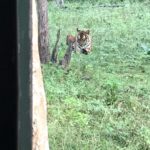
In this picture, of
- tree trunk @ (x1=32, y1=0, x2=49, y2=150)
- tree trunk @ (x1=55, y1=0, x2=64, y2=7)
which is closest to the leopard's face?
tree trunk @ (x1=55, y1=0, x2=64, y2=7)

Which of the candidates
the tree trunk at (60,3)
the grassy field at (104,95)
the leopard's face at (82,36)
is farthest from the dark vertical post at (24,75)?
the tree trunk at (60,3)

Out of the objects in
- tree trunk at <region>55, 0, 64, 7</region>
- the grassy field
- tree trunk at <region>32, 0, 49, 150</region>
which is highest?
tree trunk at <region>55, 0, 64, 7</region>

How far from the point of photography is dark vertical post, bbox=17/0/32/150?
0.68m

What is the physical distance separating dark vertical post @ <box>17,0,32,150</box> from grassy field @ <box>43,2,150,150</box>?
14.5 feet

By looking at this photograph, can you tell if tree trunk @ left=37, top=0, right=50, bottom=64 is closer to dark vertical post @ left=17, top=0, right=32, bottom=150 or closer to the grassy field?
Result: the grassy field

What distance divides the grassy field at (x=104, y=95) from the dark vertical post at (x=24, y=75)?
442 centimetres

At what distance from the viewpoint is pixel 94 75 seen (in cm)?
891

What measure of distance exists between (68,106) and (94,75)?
232cm

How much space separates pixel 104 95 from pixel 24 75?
263 inches

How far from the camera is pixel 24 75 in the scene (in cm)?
70
